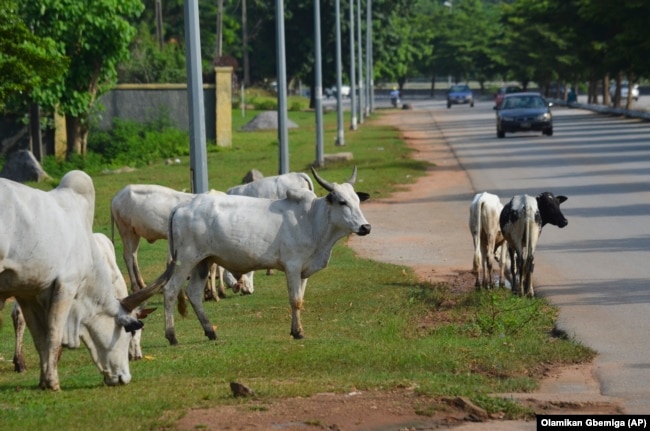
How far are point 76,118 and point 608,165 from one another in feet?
50.7

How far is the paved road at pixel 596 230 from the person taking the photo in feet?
39.2

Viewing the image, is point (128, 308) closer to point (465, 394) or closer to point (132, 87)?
point (465, 394)

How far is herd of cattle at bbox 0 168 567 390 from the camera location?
971cm

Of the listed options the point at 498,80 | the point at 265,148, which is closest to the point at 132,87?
the point at 265,148

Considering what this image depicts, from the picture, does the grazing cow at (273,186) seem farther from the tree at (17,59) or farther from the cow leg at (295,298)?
the tree at (17,59)

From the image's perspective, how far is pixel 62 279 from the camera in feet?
32.2

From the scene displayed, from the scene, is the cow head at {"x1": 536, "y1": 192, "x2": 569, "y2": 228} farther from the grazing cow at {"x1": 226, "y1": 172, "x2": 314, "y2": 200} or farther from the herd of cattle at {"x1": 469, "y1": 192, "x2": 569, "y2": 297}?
the grazing cow at {"x1": 226, "y1": 172, "x2": 314, "y2": 200}

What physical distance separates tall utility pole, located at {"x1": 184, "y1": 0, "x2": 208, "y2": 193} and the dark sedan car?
31.7 m

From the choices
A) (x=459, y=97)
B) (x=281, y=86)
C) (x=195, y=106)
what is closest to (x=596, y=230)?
(x=195, y=106)

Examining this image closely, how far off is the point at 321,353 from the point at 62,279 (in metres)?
2.45

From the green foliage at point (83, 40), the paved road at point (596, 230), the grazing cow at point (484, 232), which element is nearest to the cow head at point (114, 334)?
the paved road at point (596, 230)

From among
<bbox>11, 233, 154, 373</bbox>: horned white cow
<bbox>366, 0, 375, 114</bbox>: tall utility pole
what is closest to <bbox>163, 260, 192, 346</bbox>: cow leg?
<bbox>11, 233, 154, 373</bbox>: horned white cow

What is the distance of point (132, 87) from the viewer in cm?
4388

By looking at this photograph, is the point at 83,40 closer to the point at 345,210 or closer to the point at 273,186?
the point at 273,186
